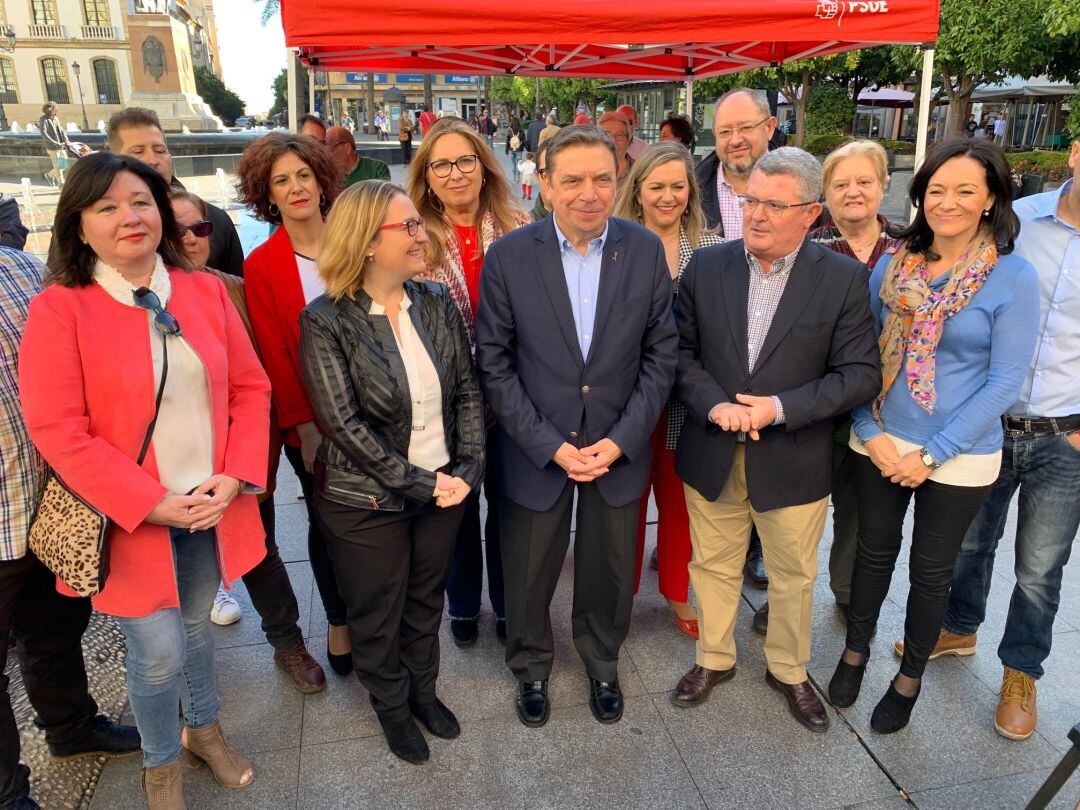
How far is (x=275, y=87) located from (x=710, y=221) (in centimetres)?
7711

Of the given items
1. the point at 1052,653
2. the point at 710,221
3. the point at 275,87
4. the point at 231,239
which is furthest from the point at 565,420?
the point at 275,87

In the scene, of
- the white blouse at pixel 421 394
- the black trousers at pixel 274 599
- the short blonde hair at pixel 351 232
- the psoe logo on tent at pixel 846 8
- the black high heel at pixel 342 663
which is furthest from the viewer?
the psoe logo on tent at pixel 846 8

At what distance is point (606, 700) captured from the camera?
2820 mm

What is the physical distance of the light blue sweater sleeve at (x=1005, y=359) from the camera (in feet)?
7.60

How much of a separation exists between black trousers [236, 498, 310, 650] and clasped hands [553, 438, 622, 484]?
1258 millimetres

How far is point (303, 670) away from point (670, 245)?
2350 mm

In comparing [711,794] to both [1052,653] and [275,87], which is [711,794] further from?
[275,87]

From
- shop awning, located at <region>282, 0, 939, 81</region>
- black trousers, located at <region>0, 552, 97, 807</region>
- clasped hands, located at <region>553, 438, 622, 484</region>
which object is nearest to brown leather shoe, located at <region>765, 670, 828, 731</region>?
clasped hands, located at <region>553, 438, 622, 484</region>

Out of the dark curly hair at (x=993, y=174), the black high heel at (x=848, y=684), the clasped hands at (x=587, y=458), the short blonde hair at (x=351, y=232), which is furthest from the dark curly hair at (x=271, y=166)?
the black high heel at (x=848, y=684)

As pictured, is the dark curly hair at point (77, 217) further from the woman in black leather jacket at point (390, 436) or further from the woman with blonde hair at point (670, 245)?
the woman with blonde hair at point (670, 245)

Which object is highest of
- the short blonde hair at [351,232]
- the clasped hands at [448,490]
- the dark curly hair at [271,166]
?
the dark curly hair at [271,166]

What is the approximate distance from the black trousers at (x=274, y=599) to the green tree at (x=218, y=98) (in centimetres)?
7091

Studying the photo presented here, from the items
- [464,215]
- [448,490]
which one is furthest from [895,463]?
[464,215]

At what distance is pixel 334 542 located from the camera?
8.11 feet
